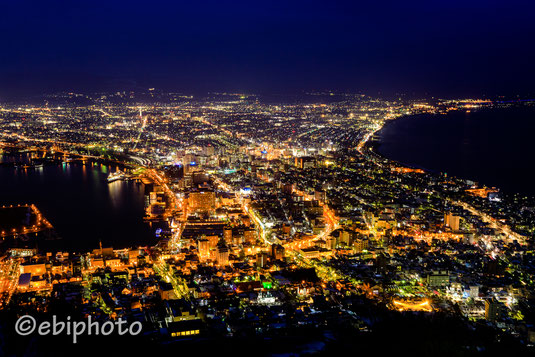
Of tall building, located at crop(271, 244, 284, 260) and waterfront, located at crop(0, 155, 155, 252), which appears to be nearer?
tall building, located at crop(271, 244, 284, 260)

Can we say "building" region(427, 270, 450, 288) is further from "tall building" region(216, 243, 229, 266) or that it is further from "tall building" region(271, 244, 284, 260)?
"tall building" region(216, 243, 229, 266)

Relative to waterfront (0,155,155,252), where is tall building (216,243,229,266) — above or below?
above

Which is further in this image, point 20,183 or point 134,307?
point 20,183

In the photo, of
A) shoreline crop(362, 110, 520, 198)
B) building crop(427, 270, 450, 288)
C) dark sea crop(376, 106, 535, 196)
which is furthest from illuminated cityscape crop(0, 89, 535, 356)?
dark sea crop(376, 106, 535, 196)

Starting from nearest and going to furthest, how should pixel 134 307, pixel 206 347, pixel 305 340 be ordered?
pixel 206 347 < pixel 305 340 < pixel 134 307

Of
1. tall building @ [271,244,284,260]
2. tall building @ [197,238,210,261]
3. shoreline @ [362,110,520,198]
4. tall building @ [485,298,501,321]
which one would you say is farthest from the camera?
shoreline @ [362,110,520,198]

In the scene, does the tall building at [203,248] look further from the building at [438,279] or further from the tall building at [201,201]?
the building at [438,279]

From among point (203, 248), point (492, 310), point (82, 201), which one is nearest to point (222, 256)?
point (203, 248)

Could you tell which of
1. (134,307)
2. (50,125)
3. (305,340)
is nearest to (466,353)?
(305,340)

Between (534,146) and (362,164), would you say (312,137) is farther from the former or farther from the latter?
(534,146)
